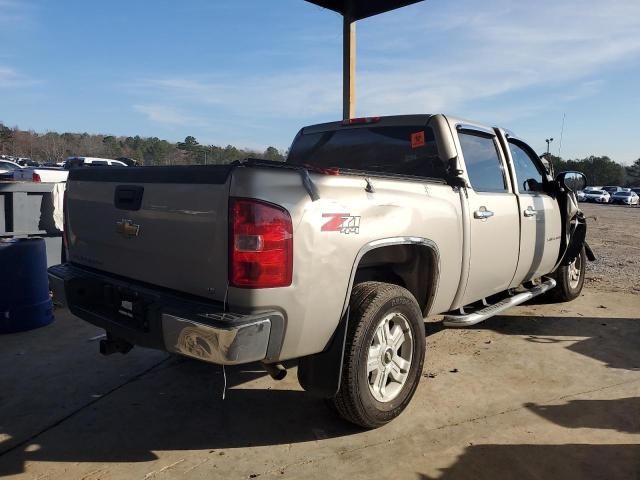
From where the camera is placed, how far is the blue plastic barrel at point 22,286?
4.95 m

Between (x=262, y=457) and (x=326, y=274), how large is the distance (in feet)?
3.85

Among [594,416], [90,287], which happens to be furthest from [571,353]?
[90,287]

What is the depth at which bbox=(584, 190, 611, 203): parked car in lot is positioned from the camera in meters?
49.3

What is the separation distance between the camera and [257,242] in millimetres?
2424

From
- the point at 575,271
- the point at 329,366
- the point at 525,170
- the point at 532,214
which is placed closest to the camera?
the point at 329,366

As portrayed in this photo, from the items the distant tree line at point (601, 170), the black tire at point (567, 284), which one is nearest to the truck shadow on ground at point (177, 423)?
the black tire at point (567, 284)

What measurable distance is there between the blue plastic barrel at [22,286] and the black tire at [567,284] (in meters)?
5.83

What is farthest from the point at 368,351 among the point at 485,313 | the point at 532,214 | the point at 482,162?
the point at 532,214

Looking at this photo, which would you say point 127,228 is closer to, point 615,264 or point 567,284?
point 567,284

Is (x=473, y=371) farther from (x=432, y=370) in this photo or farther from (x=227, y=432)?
(x=227, y=432)

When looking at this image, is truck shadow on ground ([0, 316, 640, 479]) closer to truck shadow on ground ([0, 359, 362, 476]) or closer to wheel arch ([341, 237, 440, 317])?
truck shadow on ground ([0, 359, 362, 476])

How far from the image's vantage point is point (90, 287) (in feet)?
10.5

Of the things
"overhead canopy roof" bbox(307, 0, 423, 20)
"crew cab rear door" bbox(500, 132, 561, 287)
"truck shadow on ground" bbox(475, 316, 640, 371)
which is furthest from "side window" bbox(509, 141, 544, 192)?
"overhead canopy roof" bbox(307, 0, 423, 20)

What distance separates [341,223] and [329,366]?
81cm
